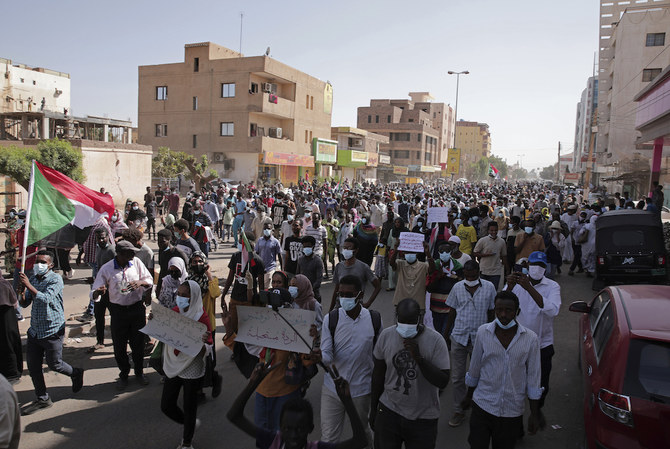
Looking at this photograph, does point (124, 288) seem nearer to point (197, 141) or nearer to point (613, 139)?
point (197, 141)

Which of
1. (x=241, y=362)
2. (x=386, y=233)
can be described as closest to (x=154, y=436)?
(x=241, y=362)

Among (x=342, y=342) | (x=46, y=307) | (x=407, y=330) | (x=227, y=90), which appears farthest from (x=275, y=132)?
(x=407, y=330)

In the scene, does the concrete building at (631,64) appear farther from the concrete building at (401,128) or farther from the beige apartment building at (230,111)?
the concrete building at (401,128)

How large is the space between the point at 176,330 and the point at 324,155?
4655 centimetres

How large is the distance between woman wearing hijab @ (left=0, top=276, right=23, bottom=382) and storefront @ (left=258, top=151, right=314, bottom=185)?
33902 mm

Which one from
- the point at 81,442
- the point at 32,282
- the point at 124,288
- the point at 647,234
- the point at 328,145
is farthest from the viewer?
the point at 328,145

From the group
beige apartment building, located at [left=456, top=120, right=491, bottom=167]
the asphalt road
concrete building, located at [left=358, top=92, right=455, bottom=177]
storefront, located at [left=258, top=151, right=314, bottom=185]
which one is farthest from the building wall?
beige apartment building, located at [left=456, top=120, right=491, bottom=167]

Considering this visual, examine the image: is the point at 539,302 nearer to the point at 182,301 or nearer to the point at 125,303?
the point at 182,301

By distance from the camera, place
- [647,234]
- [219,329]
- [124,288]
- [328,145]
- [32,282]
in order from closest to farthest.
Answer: [32,282], [124,288], [219,329], [647,234], [328,145]

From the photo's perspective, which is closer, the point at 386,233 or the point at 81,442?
the point at 81,442

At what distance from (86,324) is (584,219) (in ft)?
39.3

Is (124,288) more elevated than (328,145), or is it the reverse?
(328,145)

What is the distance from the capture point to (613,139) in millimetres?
44812

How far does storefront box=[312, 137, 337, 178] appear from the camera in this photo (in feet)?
159
